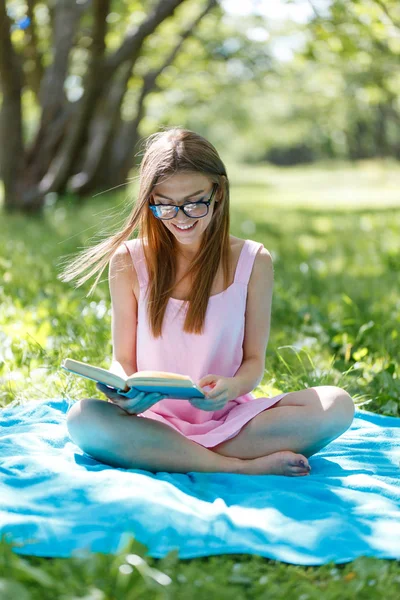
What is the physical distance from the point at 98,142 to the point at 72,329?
11095mm

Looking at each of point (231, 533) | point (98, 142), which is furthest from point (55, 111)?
point (231, 533)

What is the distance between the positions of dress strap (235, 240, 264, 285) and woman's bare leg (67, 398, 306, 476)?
0.72 m

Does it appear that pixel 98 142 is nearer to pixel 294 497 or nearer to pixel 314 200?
pixel 314 200

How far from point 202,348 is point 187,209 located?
0.59 meters

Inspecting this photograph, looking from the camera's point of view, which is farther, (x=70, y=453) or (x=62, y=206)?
(x=62, y=206)

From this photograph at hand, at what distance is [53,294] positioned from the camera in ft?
19.9

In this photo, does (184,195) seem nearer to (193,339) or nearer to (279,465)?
(193,339)

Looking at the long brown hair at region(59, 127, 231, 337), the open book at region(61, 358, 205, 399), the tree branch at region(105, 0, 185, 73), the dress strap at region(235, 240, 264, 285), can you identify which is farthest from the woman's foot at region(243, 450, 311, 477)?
the tree branch at region(105, 0, 185, 73)

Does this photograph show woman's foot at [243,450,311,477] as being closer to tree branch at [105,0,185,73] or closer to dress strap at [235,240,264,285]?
dress strap at [235,240,264,285]

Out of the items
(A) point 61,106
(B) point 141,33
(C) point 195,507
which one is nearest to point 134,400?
(C) point 195,507

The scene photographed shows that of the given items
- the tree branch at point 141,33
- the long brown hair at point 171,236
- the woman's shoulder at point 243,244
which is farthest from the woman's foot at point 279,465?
the tree branch at point 141,33

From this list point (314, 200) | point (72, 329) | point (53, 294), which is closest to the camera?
point (72, 329)

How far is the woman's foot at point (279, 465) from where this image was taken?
3.11 metres

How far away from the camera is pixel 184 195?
3.17 meters
